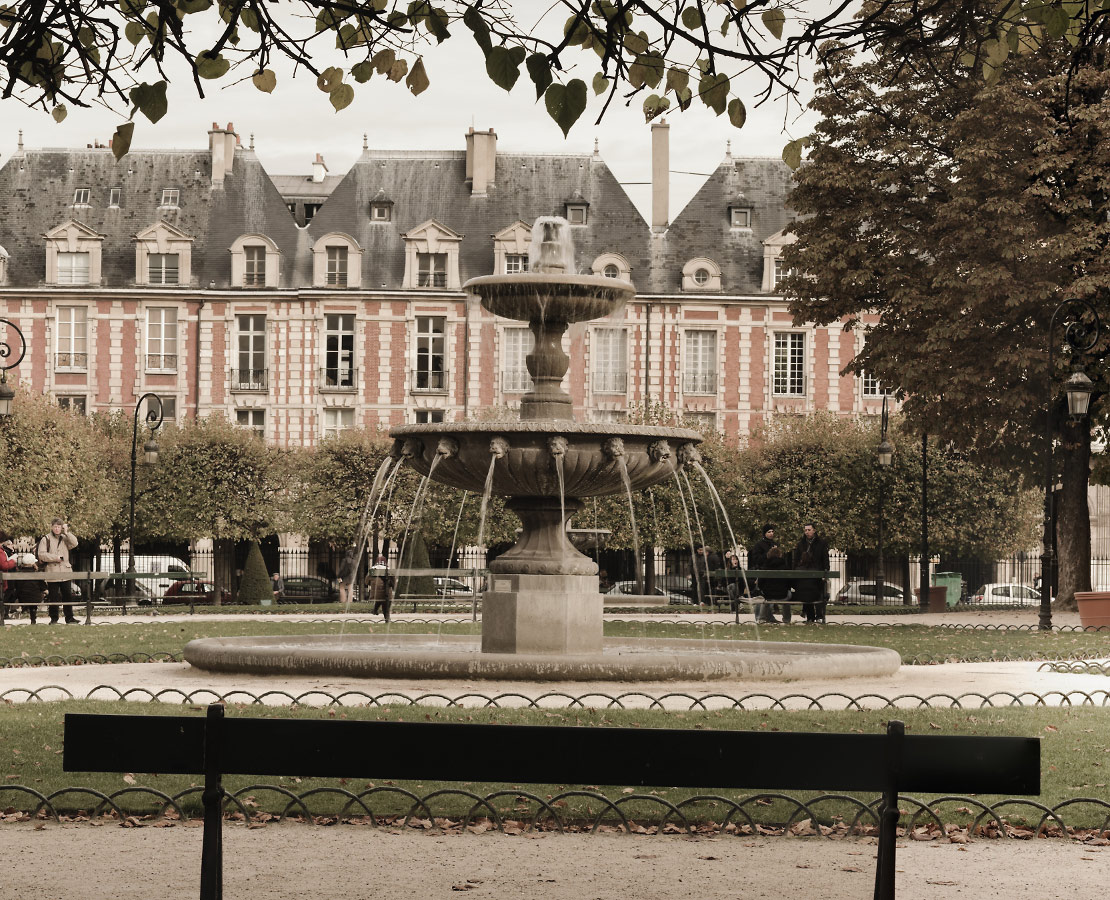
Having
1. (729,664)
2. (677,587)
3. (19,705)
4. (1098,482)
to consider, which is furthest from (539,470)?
(677,587)

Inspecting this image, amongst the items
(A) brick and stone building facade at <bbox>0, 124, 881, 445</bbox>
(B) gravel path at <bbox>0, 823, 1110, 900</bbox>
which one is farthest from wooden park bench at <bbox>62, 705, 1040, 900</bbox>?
(A) brick and stone building facade at <bbox>0, 124, 881, 445</bbox>

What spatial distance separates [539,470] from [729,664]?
2120 mm

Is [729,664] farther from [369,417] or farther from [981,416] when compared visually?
[369,417]

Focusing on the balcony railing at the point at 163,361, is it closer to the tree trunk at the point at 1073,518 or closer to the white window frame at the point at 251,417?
the white window frame at the point at 251,417

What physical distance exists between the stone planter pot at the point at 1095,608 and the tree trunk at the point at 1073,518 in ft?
13.3

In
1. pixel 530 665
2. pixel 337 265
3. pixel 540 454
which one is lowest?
pixel 530 665

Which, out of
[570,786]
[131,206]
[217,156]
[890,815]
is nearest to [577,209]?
[217,156]

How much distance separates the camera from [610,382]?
49.8 m

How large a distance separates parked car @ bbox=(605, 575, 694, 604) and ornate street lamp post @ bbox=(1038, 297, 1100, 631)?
1236 cm

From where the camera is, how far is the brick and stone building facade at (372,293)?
49.2 m

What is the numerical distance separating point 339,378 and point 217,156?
27.0 ft

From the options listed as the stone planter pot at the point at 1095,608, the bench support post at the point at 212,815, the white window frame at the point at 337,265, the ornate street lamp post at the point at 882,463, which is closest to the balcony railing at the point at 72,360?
the white window frame at the point at 337,265

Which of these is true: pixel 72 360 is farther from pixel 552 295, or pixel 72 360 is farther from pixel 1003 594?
pixel 552 295

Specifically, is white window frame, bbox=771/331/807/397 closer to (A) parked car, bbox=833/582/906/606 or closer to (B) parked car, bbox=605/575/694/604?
(A) parked car, bbox=833/582/906/606
